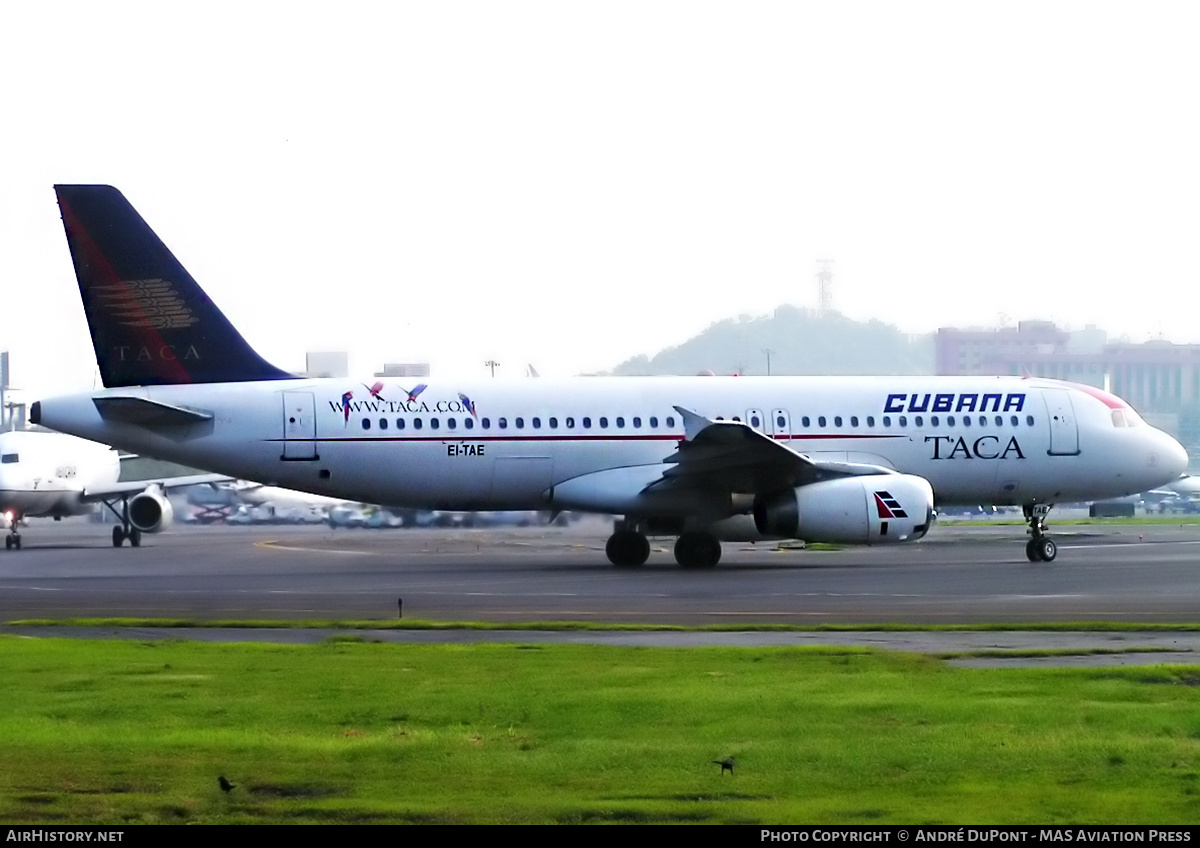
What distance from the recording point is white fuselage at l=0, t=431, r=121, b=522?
48000mm

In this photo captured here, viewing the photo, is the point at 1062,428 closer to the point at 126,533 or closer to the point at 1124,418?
the point at 1124,418

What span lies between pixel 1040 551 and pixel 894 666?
1897 centimetres

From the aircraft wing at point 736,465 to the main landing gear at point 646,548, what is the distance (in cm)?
115

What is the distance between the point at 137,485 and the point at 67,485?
3292 millimetres

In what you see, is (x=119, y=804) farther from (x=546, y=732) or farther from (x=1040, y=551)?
(x=1040, y=551)

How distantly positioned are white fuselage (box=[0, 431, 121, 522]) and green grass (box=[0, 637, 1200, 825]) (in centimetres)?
3424

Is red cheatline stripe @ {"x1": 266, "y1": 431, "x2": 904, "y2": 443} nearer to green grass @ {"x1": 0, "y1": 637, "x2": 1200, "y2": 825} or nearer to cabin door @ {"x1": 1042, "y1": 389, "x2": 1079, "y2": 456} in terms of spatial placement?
cabin door @ {"x1": 1042, "y1": 389, "x2": 1079, "y2": 456}

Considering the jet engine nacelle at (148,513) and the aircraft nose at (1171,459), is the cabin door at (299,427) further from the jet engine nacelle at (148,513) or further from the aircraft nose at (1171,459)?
the jet engine nacelle at (148,513)

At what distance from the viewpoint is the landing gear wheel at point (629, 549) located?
32375 millimetres

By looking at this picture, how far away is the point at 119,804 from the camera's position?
8.97 metres

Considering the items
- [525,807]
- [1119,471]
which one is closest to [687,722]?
[525,807]

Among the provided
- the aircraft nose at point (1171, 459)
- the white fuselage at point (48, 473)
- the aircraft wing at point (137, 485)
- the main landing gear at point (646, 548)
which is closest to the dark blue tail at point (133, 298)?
the main landing gear at point (646, 548)

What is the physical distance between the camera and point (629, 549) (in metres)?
32.4

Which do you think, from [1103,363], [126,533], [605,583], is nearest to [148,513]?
[126,533]
